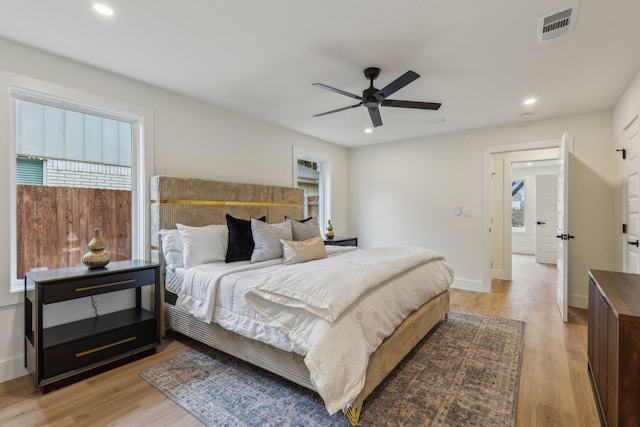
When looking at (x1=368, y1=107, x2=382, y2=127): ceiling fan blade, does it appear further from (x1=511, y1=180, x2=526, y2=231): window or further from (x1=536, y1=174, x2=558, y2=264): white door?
(x1=511, y1=180, x2=526, y2=231): window

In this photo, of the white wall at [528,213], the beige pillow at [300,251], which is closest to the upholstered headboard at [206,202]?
the beige pillow at [300,251]

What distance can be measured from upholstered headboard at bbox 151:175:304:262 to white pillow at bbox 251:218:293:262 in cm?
58

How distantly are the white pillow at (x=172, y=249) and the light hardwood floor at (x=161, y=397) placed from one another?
739mm

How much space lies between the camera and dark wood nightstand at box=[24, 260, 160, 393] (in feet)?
6.83

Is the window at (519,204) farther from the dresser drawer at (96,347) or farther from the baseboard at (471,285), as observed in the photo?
the dresser drawer at (96,347)

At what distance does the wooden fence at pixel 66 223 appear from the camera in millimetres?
2461

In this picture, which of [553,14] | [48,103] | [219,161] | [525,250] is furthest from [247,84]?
[525,250]

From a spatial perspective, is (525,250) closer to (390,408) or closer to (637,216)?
(637,216)

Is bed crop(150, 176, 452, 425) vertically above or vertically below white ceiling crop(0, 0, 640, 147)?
below

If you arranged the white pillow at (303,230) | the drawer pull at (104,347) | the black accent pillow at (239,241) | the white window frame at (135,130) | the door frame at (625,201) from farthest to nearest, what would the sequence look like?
the white pillow at (303,230), the door frame at (625,201), the black accent pillow at (239,241), the white window frame at (135,130), the drawer pull at (104,347)

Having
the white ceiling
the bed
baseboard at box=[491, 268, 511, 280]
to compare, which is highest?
the white ceiling

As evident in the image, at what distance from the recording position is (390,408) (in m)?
1.88

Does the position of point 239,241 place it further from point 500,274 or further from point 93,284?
point 500,274

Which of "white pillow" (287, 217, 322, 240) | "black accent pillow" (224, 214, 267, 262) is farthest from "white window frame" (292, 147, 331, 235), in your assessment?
"black accent pillow" (224, 214, 267, 262)
